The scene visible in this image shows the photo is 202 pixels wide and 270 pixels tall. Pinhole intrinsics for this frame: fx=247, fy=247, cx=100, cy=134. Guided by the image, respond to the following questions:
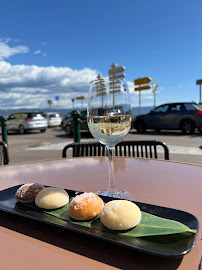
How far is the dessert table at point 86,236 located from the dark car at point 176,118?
35.6 ft

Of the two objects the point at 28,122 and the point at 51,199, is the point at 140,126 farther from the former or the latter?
the point at 51,199

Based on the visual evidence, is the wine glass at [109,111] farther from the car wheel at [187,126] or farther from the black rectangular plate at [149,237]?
the car wheel at [187,126]

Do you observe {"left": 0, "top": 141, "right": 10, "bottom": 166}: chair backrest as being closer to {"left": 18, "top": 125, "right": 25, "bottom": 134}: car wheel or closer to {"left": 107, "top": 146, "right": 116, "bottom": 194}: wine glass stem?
{"left": 107, "top": 146, "right": 116, "bottom": 194}: wine glass stem

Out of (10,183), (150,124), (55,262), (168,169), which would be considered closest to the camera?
(55,262)

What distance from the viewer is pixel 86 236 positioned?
642mm

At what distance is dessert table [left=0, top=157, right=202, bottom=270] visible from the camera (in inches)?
22.4

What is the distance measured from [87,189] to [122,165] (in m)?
0.56

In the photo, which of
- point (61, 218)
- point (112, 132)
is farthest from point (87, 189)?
point (61, 218)

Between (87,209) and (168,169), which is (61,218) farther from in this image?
(168,169)

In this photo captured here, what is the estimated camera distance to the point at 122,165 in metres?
1.69

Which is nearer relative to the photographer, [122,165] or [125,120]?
[125,120]

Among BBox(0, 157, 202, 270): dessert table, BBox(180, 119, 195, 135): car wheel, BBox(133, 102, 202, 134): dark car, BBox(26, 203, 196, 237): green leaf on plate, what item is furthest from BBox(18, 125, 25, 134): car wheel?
BBox(26, 203, 196, 237): green leaf on plate

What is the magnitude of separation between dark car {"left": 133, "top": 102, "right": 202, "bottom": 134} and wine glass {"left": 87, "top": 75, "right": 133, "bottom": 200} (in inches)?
452

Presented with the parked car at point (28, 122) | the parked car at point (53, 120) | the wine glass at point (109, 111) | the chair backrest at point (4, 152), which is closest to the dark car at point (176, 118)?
the parked car at point (28, 122)
